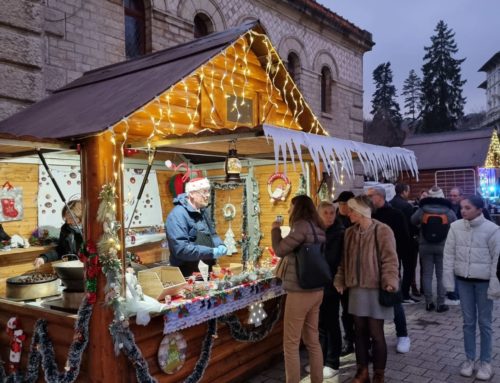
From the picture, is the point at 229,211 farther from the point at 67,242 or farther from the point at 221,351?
the point at 221,351

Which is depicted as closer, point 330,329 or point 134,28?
point 330,329

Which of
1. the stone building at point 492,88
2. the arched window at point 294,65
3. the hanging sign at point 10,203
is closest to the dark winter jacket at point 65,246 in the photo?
the hanging sign at point 10,203

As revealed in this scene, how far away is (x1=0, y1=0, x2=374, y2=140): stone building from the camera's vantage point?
6.33m

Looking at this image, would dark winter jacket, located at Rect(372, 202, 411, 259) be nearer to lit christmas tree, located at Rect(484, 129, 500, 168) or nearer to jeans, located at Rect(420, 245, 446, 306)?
jeans, located at Rect(420, 245, 446, 306)

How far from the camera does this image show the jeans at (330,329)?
491 cm

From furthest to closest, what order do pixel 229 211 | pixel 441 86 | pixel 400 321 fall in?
pixel 441 86 < pixel 229 211 < pixel 400 321

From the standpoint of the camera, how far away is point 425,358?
5.25 m

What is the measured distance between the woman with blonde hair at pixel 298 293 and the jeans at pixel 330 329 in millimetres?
768

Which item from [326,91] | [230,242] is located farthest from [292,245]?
[326,91]

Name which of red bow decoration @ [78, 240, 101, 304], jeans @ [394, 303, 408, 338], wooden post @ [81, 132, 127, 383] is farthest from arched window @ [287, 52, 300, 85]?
red bow decoration @ [78, 240, 101, 304]

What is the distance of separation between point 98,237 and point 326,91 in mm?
11591

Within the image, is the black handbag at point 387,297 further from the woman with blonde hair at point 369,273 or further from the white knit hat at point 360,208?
the white knit hat at point 360,208

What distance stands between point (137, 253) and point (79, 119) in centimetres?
410

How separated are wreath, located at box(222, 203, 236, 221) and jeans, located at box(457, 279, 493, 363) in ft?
12.6
